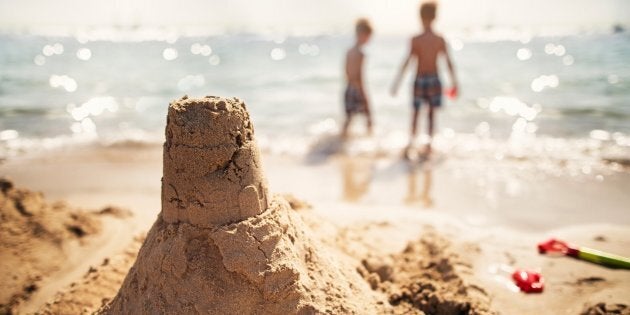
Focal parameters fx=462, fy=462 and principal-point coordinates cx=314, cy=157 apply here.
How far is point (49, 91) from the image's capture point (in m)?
10.9

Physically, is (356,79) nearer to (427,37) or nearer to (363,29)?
(363,29)

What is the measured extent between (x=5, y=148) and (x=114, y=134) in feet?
4.86

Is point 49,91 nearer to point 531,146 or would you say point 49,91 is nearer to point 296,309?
point 531,146

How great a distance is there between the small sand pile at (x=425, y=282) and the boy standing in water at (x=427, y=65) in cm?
325

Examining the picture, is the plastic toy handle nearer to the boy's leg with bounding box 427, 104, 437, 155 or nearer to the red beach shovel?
the red beach shovel

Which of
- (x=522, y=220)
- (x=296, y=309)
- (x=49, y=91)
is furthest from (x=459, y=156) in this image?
(x=49, y=91)

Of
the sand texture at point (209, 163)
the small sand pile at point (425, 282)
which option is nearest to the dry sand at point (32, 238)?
the sand texture at point (209, 163)

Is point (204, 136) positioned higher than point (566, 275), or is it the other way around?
point (204, 136)

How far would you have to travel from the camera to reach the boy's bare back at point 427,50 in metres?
5.80

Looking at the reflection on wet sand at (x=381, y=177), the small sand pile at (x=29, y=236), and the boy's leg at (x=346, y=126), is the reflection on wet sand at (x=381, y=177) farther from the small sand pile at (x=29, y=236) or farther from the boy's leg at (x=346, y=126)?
the small sand pile at (x=29, y=236)

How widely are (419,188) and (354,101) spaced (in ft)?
8.03

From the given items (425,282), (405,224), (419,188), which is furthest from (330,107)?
(425,282)

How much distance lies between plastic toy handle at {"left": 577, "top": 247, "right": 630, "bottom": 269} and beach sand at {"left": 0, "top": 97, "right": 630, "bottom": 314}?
0.18 ft

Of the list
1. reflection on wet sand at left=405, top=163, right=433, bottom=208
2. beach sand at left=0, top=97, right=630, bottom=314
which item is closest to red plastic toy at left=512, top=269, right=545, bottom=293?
beach sand at left=0, top=97, right=630, bottom=314
